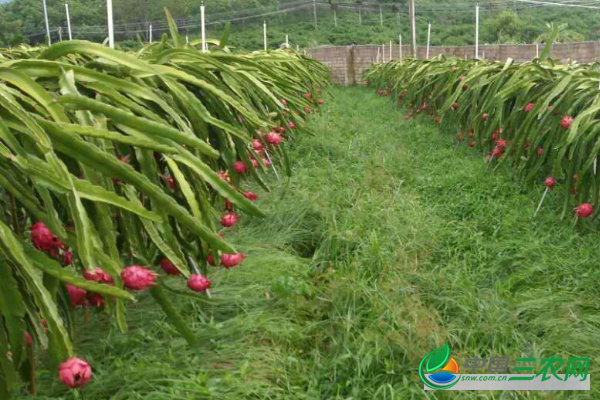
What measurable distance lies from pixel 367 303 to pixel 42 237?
110 cm

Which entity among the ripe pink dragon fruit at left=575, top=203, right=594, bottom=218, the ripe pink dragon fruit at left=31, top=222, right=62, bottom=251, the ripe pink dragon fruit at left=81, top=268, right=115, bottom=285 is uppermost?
the ripe pink dragon fruit at left=31, top=222, right=62, bottom=251

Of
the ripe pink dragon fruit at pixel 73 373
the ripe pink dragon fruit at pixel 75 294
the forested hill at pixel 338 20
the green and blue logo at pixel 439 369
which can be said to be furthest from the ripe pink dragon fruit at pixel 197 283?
the forested hill at pixel 338 20

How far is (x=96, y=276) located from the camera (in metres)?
1.01

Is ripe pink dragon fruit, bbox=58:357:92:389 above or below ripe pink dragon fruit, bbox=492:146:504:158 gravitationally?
above

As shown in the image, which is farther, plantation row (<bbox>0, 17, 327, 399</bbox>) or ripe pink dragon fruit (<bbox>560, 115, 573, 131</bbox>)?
ripe pink dragon fruit (<bbox>560, 115, 573, 131</bbox>)

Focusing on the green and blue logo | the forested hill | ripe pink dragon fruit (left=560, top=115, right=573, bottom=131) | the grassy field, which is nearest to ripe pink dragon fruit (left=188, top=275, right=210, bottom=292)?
the grassy field

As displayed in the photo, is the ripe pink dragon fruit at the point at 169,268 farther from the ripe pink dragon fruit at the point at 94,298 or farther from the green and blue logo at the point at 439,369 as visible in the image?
the green and blue logo at the point at 439,369

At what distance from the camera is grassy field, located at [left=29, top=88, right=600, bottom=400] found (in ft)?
4.89

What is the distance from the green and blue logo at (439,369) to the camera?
1.52 metres

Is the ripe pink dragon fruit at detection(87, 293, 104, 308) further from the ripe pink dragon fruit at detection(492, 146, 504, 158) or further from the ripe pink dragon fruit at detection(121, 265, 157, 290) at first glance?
the ripe pink dragon fruit at detection(492, 146, 504, 158)

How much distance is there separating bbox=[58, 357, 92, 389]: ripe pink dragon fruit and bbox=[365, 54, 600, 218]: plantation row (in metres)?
2.03

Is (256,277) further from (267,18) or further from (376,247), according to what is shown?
(267,18)

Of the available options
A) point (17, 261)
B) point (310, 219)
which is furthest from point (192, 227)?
point (310, 219)

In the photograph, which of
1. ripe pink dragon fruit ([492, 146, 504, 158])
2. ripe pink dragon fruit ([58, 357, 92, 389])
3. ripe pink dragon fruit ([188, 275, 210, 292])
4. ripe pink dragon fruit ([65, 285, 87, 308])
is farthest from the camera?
ripe pink dragon fruit ([492, 146, 504, 158])
